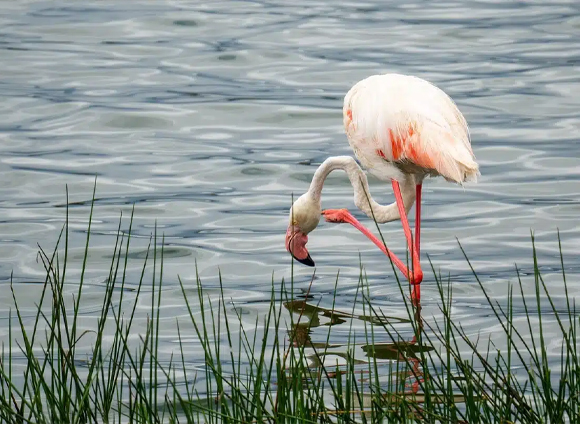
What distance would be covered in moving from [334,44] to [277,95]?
97.5 inches

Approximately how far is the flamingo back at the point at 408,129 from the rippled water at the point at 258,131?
2.69ft

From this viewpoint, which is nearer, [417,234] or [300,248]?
[417,234]

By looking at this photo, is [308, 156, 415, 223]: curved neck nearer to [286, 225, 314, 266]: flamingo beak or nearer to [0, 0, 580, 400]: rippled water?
[286, 225, 314, 266]: flamingo beak

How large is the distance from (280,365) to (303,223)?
4464 millimetres

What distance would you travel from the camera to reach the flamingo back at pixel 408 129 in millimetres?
6840

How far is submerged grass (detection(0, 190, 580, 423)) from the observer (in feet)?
12.2

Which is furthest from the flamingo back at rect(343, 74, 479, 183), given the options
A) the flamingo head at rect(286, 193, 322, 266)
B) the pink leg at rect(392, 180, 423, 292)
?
the flamingo head at rect(286, 193, 322, 266)

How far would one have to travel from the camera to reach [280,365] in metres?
3.70

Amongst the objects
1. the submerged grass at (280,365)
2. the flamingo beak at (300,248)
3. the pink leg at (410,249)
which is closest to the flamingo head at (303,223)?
the flamingo beak at (300,248)

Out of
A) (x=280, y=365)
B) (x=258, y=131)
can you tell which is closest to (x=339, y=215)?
(x=258, y=131)

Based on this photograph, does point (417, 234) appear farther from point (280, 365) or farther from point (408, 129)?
point (280, 365)

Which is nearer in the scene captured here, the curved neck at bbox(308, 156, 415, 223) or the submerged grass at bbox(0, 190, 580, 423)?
the submerged grass at bbox(0, 190, 580, 423)

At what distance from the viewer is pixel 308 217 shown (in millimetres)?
8148

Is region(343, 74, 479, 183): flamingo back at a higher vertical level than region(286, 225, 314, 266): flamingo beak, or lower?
higher
